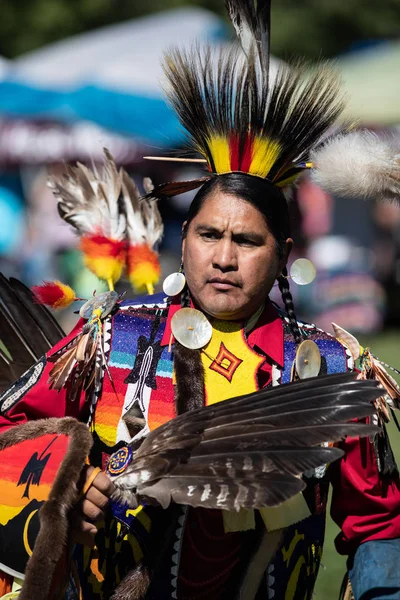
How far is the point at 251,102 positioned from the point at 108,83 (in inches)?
319

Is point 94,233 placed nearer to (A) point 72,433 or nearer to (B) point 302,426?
(A) point 72,433

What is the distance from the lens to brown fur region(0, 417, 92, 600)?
1954 mm

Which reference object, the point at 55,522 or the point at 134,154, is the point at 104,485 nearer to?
the point at 55,522

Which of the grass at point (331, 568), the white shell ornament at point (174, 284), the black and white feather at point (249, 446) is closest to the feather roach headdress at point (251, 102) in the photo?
the white shell ornament at point (174, 284)

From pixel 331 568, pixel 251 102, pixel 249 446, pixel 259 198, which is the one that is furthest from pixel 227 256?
pixel 331 568

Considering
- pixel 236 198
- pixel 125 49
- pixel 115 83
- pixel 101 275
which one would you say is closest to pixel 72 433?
pixel 236 198

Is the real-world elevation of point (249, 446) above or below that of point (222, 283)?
below

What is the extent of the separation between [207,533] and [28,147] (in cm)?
896

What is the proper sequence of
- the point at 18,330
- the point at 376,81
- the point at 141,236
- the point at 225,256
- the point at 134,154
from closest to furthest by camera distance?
the point at 225,256, the point at 18,330, the point at 141,236, the point at 134,154, the point at 376,81

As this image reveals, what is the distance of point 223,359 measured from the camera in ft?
8.18

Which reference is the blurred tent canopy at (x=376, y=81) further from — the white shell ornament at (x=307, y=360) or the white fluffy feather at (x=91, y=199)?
the white shell ornament at (x=307, y=360)

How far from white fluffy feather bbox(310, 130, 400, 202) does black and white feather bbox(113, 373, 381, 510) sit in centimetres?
69

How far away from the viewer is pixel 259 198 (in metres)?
2.49

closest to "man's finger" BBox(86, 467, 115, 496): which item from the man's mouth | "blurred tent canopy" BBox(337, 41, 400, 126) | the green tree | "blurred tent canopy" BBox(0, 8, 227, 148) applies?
the man's mouth
